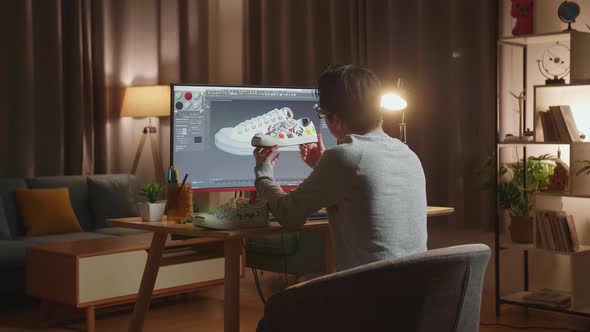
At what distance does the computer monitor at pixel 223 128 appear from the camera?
266cm

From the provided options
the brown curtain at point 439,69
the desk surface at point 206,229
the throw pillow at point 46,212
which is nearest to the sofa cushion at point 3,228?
the throw pillow at point 46,212

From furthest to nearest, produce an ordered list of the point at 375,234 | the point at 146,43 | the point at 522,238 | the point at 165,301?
the point at 146,43 < the point at 165,301 < the point at 522,238 < the point at 375,234

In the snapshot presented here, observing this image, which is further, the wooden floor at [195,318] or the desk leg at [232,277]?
the wooden floor at [195,318]

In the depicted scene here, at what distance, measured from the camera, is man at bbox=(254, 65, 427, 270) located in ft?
6.32

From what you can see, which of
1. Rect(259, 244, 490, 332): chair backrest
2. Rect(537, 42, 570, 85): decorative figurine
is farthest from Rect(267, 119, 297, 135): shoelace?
Rect(537, 42, 570, 85): decorative figurine

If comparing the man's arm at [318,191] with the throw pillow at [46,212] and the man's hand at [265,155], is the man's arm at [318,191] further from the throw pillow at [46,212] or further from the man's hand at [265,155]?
the throw pillow at [46,212]

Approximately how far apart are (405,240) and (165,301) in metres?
2.87

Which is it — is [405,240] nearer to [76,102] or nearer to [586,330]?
[586,330]

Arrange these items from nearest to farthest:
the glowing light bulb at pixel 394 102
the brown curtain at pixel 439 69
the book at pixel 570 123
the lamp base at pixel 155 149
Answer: the glowing light bulb at pixel 394 102 < the book at pixel 570 123 < the brown curtain at pixel 439 69 < the lamp base at pixel 155 149

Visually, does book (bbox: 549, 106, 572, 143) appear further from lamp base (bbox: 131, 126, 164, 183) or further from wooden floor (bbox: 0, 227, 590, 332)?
lamp base (bbox: 131, 126, 164, 183)

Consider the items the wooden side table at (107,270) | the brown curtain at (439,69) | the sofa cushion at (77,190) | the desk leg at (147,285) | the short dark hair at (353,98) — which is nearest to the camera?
the short dark hair at (353,98)

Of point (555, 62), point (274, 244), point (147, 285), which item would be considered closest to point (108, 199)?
point (274, 244)

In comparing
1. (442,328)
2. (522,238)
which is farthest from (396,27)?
(442,328)

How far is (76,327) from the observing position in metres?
3.93
